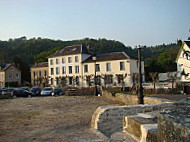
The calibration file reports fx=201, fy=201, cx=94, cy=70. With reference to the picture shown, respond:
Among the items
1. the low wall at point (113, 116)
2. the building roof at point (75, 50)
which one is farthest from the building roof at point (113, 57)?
the low wall at point (113, 116)

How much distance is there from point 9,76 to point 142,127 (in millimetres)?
59872

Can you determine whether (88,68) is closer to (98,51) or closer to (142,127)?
(98,51)

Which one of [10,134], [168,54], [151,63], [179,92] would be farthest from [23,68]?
[10,134]

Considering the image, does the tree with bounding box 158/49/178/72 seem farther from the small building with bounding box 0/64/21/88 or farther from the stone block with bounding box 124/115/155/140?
the stone block with bounding box 124/115/155/140

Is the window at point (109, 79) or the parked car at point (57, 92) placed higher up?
the window at point (109, 79)

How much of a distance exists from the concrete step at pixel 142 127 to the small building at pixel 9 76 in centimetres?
5590

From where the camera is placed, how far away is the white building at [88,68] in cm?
3938

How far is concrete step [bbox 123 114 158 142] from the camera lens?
4.32 m

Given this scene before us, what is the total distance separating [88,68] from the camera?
4419 cm

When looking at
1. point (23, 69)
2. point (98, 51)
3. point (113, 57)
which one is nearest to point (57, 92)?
point (113, 57)

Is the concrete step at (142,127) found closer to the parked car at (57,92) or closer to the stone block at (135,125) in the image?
the stone block at (135,125)

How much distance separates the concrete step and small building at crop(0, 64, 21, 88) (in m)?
55.9

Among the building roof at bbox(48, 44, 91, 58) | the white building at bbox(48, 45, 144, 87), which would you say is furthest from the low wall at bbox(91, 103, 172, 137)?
the building roof at bbox(48, 44, 91, 58)

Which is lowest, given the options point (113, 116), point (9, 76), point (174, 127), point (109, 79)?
point (113, 116)
